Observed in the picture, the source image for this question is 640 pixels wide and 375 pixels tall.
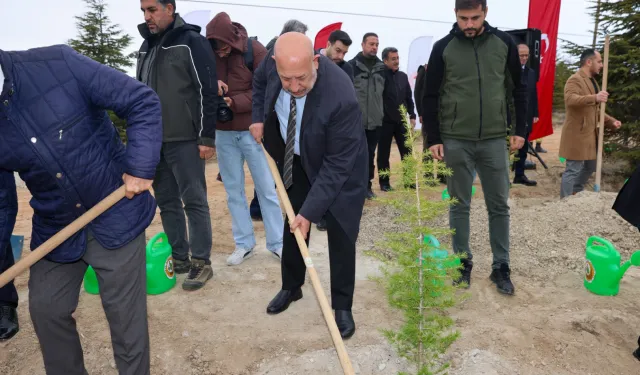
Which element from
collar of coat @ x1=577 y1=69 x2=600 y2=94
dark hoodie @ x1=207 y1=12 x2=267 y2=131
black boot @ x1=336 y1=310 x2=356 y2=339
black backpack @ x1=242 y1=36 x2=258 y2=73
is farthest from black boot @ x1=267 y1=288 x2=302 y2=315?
collar of coat @ x1=577 y1=69 x2=600 y2=94

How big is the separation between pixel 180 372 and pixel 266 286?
119 centimetres

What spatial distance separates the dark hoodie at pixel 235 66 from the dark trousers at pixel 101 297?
1.93 meters

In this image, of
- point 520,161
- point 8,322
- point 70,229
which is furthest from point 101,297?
point 520,161

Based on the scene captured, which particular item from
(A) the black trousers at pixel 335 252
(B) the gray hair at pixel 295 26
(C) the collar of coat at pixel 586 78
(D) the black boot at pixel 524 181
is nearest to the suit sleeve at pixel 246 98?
(B) the gray hair at pixel 295 26

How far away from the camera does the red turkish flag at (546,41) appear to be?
9242 millimetres

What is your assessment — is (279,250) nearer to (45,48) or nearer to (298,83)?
(298,83)

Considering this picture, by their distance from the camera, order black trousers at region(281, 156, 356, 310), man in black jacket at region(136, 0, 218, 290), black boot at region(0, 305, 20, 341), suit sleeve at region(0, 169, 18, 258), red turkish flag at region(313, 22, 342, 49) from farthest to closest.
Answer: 1. red turkish flag at region(313, 22, 342, 49)
2. man in black jacket at region(136, 0, 218, 290)
3. black boot at region(0, 305, 20, 341)
4. black trousers at region(281, 156, 356, 310)
5. suit sleeve at region(0, 169, 18, 258)

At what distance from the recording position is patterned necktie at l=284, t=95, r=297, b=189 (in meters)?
2.77

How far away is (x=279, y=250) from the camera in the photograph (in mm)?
4344

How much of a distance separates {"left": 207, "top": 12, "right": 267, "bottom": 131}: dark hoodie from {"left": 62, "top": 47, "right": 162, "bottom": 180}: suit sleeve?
76.7 inches

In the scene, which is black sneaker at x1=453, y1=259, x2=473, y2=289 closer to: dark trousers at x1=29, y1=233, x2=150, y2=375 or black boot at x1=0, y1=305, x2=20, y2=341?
Result: dark trousers at x1=29, y1=233, x2=150, y2=375

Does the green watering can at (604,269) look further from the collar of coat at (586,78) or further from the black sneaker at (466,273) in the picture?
the collar of coat at (586,78)

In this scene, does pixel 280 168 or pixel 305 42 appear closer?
pixel 305 42

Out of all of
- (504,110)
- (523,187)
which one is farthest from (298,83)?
(523,187)
